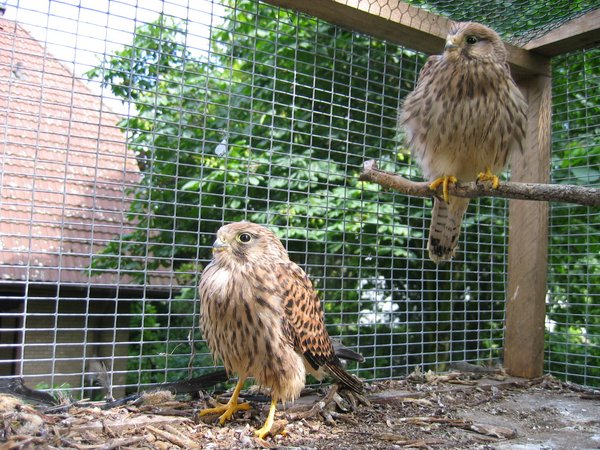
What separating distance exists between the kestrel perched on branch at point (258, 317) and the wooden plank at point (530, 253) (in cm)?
170

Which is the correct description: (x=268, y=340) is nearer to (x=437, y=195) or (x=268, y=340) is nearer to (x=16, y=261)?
(x=437, y=195)

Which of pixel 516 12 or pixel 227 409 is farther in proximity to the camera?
pixel 516 12

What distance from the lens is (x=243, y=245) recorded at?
234 cm

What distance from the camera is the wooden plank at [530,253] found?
10.9 ft

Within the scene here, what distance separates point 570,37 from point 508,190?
5.95 ft

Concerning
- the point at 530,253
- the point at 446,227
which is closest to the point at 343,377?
the point at 446,227

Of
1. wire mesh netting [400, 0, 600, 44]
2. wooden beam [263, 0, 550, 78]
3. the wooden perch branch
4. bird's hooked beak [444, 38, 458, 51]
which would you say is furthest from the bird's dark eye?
wire mesh netting [400, 0, 600, 44]

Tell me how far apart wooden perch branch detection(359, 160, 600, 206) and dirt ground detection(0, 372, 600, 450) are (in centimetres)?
108

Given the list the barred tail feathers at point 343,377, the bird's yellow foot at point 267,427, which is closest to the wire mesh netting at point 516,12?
the barred tail feathers at point 343,377

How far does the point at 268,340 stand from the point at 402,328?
230cm

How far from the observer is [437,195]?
2564 millimetres

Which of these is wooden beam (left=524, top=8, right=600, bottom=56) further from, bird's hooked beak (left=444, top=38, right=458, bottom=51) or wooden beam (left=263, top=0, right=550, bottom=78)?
bird's hooked beak (left=444, top=38, right=458, bottom=51)

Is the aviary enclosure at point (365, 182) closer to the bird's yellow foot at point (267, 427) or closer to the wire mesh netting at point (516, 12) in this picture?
the wire mesh netting at point (516, 12)

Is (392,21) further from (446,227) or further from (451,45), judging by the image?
(446,227)
